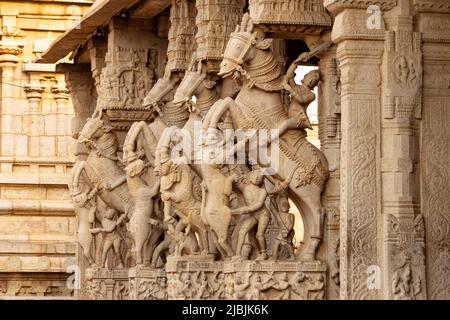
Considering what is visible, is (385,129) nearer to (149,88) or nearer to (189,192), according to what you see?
(189,192)

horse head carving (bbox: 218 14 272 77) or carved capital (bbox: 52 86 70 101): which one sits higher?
carved capital (bbox: 52 86 70 101)

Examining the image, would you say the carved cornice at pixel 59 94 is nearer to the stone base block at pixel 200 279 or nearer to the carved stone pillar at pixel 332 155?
the stone base block at pixel 200 279

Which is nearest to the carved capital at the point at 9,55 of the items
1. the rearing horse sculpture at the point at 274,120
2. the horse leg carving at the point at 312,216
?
the rearing horse sculpture at the point at 274,120

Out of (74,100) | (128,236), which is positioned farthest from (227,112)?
(74,100)

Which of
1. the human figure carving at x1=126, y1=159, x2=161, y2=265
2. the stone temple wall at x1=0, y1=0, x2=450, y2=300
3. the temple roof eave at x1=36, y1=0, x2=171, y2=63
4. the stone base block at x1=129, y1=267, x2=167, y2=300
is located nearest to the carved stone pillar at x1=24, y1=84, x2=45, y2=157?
the temple roof eave at x1=36, y1=0, x2=171, y2=63

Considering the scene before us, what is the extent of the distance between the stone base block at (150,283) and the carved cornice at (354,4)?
21.1 feet

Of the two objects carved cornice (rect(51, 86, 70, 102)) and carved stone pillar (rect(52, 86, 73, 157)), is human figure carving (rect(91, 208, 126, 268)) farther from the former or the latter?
carved cornice (rect(51, 86, 70, 102))

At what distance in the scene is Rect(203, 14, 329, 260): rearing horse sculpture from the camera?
1930cm

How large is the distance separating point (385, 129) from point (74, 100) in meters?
12.0

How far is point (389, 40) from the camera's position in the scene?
17.9 m

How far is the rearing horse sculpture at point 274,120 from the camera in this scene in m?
19.3

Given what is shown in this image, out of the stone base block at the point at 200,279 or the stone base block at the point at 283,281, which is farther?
the stone base block at the point at 200,279

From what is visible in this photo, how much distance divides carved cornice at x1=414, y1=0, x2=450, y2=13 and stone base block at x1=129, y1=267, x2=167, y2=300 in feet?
22.0

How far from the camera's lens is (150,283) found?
77.7 feet
